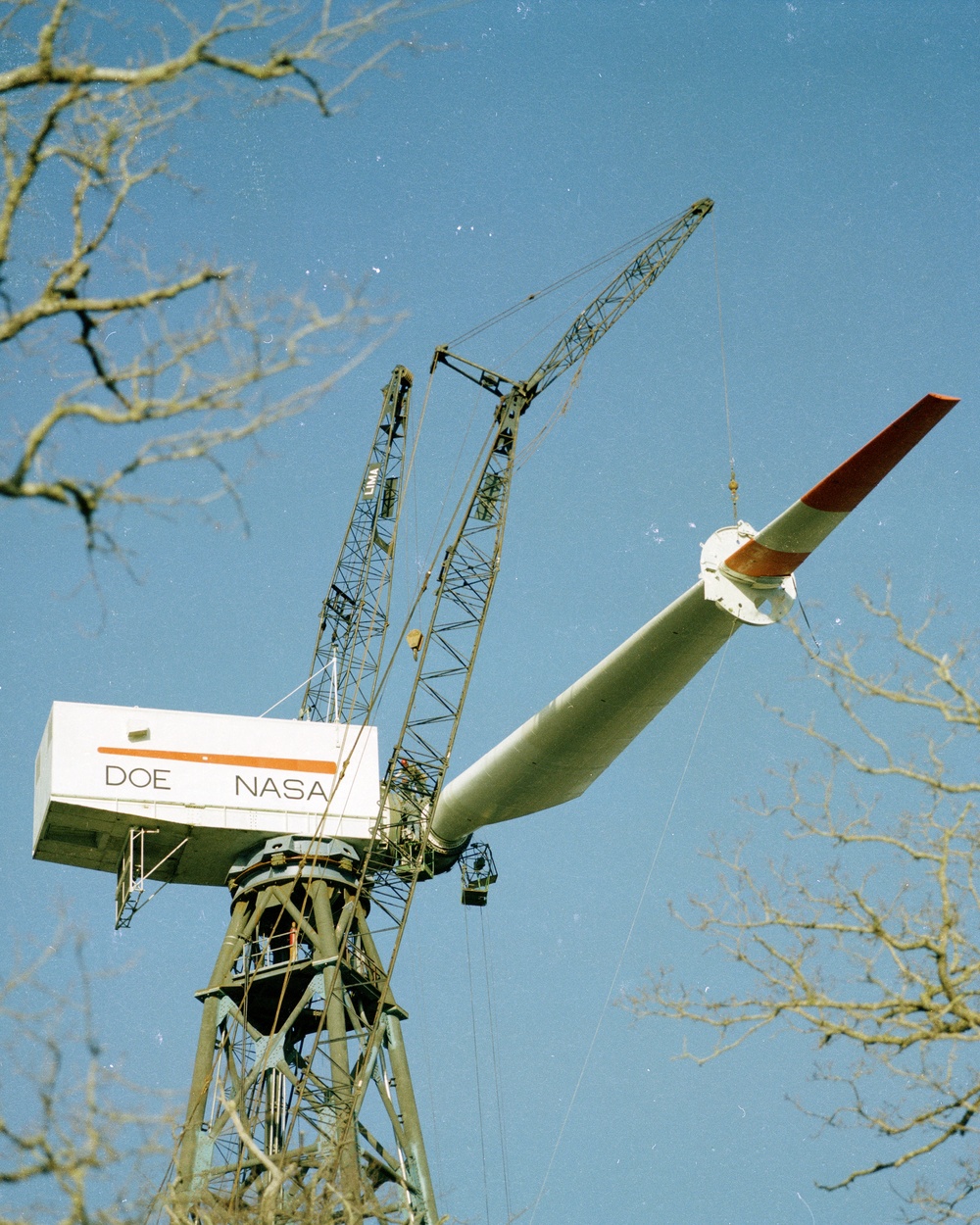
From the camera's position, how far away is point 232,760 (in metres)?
46.4

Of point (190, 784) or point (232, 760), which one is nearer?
point (190, 784)

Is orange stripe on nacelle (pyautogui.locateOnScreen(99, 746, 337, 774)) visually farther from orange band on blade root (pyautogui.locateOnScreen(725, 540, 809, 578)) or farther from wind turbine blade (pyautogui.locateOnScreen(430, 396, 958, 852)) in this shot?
orange band on blade root (pyautogui.locateOnScreen(725, 540, 809, 578))

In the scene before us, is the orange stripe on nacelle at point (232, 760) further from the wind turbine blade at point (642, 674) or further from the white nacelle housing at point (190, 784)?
the wind turbine blade at point (642, 674)

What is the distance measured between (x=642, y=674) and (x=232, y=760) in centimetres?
1410

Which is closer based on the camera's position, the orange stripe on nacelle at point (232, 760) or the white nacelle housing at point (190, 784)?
the white nacelle housing at point (190, 784)

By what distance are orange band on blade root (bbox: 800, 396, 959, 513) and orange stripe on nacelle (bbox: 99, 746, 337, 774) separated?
69.5 feet

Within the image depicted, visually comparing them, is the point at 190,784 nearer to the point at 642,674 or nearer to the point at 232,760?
the point at 232,760

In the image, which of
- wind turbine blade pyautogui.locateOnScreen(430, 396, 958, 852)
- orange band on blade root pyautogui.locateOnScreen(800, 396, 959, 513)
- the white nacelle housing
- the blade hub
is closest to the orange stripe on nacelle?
the white nacelle housing

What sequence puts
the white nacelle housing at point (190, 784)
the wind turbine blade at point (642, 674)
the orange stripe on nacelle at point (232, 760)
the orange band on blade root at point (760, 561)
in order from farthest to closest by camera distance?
the orange stripe on nacelle at point (232, 760), the white nacelle housing at point (190, 784), the orange band on blade root at point (760, 561), the wind turbine blade at point (642, 674)

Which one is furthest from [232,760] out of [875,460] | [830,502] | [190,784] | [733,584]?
[875,460]

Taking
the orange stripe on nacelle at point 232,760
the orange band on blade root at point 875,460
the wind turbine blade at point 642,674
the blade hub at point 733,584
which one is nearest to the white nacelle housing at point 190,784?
the orange stripe on nacelle at point 232,760

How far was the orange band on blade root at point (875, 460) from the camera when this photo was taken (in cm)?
2752

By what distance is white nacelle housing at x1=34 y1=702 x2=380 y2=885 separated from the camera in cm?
4491

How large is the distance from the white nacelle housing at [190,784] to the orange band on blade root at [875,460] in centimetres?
2080
